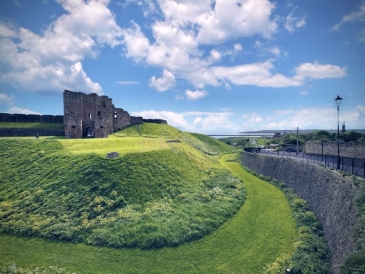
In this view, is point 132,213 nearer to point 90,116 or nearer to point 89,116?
point 90,116

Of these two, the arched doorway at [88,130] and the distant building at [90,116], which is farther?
the arched doorway at [88,130]

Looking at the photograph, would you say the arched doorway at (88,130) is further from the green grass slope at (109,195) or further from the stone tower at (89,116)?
the green grass slope at (109,195)

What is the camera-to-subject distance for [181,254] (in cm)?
1680

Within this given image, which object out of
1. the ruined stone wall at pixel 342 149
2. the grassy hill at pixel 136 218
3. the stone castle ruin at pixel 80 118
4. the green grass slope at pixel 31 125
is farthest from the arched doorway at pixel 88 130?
the ruined stone wall at pixel 342 149

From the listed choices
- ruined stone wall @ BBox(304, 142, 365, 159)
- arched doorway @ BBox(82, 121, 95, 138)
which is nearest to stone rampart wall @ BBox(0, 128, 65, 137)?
arched doorway @ BBox(82, 121, 95, 138)

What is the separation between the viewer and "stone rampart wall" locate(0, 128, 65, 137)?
1535 inches

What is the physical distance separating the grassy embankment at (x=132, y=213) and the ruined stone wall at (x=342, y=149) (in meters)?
9.12

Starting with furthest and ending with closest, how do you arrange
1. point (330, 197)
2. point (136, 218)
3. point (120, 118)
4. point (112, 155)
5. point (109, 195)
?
1. point (120, 118)
2. point (112, 155)
3. point (109, 195)
4. point (136, 218)
5. point (330, 197)

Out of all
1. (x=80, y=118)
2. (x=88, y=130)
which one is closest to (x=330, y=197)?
(x=80, y=118)

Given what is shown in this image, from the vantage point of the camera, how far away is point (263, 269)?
14992 mm

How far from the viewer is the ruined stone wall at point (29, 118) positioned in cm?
4216

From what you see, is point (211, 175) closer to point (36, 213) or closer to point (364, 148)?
point (364, 148)

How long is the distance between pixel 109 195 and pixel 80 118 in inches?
868

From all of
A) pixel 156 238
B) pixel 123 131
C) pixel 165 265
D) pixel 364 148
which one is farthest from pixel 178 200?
pixel 123 131
